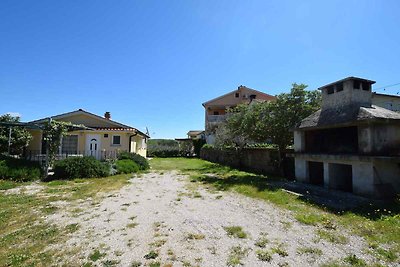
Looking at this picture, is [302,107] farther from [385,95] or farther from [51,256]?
[385,95]

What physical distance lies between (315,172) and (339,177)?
1929mm

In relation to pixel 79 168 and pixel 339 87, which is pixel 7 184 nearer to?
pixel 79 168

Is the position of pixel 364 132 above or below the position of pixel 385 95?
below

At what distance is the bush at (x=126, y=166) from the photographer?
1741 cm

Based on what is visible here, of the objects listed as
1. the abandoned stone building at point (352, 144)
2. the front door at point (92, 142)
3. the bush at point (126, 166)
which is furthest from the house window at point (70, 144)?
the abandoned stone building at point (352, 144)

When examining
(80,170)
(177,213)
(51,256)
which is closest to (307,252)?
(177,213)

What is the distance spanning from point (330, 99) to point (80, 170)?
14778mm

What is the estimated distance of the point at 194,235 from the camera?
5891mm

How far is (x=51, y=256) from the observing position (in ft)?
15.9

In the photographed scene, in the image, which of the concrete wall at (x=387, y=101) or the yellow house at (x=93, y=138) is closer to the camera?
the yellow house at (x=93, y=138)

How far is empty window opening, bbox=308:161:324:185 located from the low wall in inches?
63.5

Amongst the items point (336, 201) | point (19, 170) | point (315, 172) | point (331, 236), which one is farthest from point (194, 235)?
point (19, 170)

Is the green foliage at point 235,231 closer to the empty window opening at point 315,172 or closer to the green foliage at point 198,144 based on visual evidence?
the empty window opening at point 315,172

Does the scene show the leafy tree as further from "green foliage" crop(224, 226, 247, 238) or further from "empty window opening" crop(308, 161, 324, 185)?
"green foliage" crop(224, 226, 247, 238)
